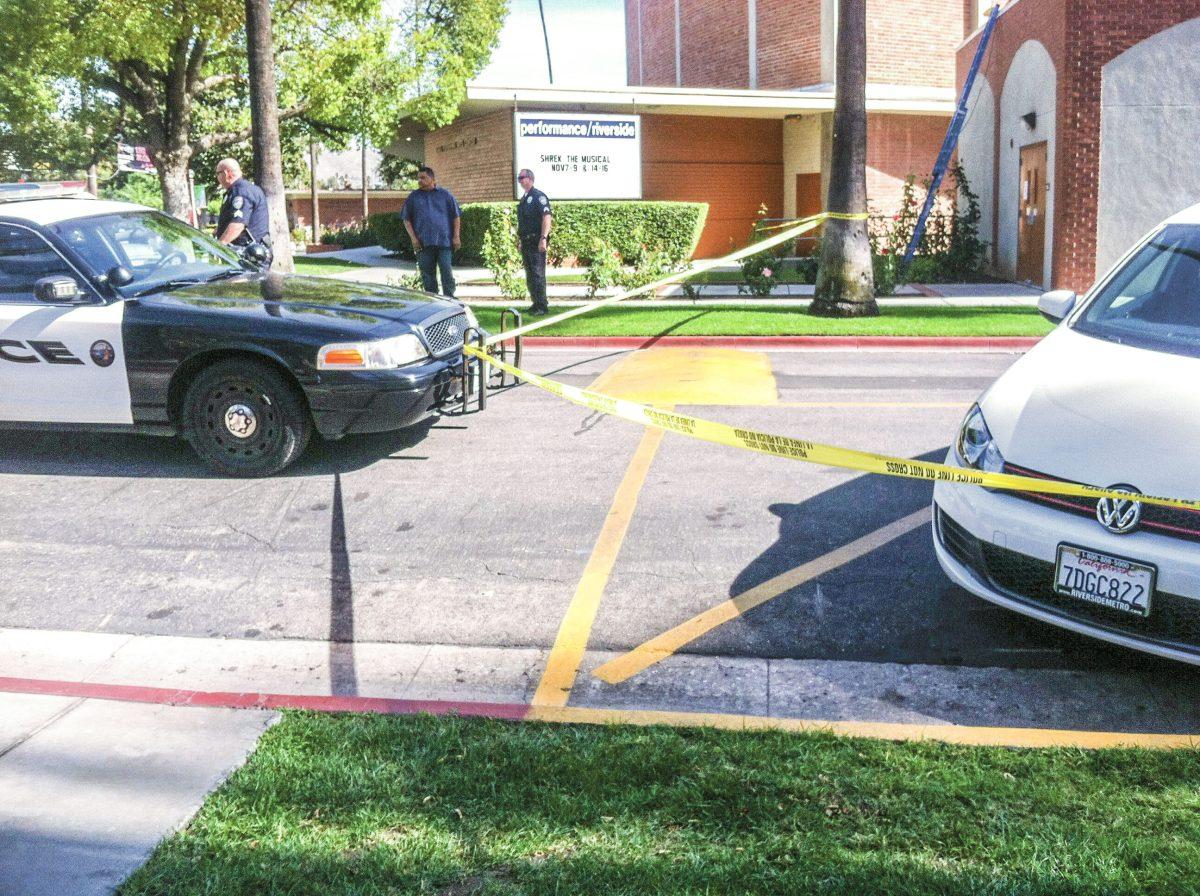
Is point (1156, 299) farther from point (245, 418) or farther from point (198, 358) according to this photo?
point (198, 358)

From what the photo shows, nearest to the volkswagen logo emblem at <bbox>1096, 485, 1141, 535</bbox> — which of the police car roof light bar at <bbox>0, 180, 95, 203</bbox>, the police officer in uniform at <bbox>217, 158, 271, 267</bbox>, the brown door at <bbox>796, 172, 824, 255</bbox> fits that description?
the police car roof light bar at <bbox>0, 180, 95, 203</bbox>

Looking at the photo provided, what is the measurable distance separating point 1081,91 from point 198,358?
51.4 ft

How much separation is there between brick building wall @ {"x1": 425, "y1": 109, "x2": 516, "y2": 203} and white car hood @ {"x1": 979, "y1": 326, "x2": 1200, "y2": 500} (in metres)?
23.2

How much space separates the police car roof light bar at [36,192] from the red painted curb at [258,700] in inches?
201

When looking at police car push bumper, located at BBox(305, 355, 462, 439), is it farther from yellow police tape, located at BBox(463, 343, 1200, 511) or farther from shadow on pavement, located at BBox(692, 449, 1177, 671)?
shadow on pavement, located at BBox(692, 449, 1177, 671)

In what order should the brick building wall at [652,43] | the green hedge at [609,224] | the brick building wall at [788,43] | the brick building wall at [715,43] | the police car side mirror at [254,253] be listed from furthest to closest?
the brick building wall at [652,43]
the brick building wall at [715,43]
the brick building wall at [788,43]
the green hedge at [609,224]
the police car side mirror at [254,253]

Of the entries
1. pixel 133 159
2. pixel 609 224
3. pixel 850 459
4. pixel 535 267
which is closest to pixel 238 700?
pixel 850 459

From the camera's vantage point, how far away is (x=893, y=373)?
11.8 meters

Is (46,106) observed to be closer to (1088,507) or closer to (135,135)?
(1088,507)

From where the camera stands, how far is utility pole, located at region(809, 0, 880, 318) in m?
15.5

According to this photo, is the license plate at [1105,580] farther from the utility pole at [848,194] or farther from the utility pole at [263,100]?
the utility pole at [263,100]

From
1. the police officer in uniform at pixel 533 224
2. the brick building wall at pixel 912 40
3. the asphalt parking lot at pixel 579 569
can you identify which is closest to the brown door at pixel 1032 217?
the brick building wall at pixel 912 40

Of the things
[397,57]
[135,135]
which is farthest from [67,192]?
[135,135]

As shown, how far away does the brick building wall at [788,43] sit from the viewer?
2931 centimetres
